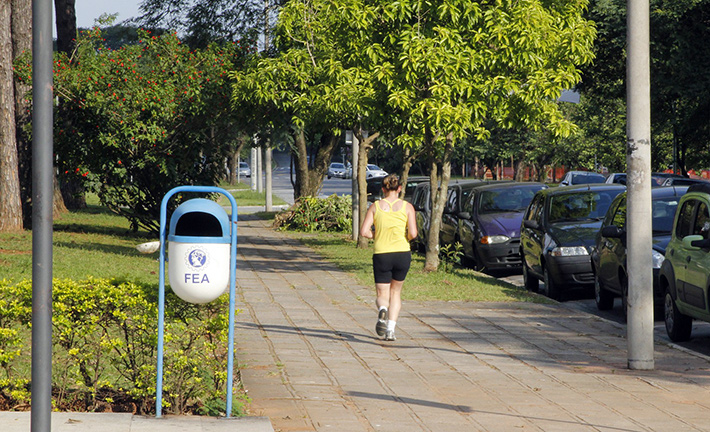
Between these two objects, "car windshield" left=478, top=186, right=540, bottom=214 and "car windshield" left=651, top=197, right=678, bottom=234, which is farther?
"car windshield" left=478, top=186, right=540, bottom=214

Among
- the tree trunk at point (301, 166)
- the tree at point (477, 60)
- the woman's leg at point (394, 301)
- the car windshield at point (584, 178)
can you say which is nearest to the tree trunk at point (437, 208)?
the tree at point (477, 60)

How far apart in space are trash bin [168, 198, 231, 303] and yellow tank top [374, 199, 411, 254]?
146 inches

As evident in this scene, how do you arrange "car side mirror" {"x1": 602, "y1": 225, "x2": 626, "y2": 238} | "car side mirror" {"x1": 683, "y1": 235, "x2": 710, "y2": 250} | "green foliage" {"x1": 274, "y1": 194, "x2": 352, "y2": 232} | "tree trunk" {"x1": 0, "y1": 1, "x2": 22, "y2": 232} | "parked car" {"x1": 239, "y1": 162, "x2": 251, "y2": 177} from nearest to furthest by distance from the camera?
1. "car side mirror" {"x1": 683, "y1": 235, "x2": 710, "y2": 250}
2. "car side mirror" {"x1": 602, "y1": 225, "x2": 626, "y2": 238}
3. "tree trunk" {"x1": 0, "y1": 1, "x2": 22, "y2": 232}
4. "green foliage" {"x1": 274, "y1": 194, "x2": 352, "y2": 232}
5. "parked car" {"x1": 239, "y1": 162, "x2": 251, "y2": 177}

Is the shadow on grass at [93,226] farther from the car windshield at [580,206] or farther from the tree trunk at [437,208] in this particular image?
the car windshield at [580,206]

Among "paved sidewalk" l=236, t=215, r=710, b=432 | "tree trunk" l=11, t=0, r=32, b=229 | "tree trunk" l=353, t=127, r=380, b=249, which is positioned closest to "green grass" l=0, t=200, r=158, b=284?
"tree trunk" l=11, t=0, r=32, b=229

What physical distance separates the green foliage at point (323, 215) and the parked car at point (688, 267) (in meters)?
16.8

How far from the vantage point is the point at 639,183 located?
8305 millimetres

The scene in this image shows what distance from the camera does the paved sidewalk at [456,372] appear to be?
251 inches

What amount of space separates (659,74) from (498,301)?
15.5 metres

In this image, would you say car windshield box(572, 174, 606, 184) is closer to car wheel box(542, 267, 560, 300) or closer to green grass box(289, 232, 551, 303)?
green grass box(289, 232, 551, 303)

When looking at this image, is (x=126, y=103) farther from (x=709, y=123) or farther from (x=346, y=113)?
(x=709, y=123)

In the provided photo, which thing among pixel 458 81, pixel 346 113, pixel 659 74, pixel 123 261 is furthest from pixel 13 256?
pixel 659 74

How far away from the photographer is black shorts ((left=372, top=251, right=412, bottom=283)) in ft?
31.0

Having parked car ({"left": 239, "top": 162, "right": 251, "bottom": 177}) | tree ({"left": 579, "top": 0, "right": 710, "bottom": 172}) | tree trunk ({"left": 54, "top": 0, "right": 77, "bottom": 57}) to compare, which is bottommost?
parked car ({"left": 239, "top": 162, "right": 251, "bottom": 177})
